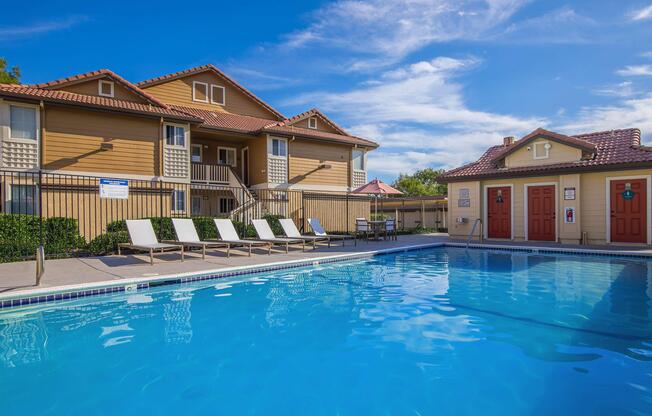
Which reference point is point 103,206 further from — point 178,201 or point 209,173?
point 209,173

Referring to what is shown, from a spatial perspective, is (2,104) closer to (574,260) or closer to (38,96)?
(38,96)

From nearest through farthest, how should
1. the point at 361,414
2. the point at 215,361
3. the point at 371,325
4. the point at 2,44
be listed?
the point at 361,414 → the point at 215,361 → the point at 371,325 → the point at 2,44

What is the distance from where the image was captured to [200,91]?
20.5m

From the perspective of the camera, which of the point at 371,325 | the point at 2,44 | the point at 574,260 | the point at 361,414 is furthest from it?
the point at 2,44

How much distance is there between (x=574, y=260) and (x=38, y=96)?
17.9 meters

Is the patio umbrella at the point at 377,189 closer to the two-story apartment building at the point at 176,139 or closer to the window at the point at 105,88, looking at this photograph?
the two-story apartment building at the point at 176,139

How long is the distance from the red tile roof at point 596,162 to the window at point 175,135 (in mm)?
11864

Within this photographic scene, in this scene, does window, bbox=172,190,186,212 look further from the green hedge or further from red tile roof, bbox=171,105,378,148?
the green hedge

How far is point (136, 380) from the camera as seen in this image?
3.49m

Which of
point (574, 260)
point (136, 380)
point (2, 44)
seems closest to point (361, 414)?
point (136, 380)

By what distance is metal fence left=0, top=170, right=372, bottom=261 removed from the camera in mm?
9727

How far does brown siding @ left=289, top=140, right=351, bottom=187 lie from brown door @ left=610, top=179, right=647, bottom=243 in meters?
12.3

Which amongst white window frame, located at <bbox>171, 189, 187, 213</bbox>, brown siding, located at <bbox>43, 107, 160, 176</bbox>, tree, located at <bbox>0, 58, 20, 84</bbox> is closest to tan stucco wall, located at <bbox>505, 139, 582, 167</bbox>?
white window frame, located at <bbox>171, 189, 187, 213</bbox>

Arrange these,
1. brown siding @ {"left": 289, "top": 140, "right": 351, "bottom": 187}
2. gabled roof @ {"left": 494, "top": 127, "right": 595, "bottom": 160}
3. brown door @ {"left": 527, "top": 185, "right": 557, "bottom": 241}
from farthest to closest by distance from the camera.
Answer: brown siding @ {"left": 289, "top": 140, "right": 351, "bottom": 187} < brown door @ {"left": 527, "top": 185, "right": 557, "bottom": 241} < gabled roof @ {"left": 494, "top": 127, "right": 595, "bottom": 160}
